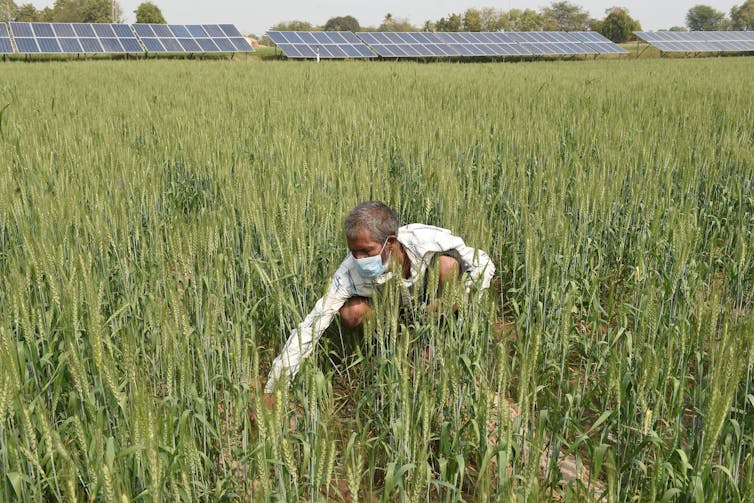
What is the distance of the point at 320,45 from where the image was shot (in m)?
21.1

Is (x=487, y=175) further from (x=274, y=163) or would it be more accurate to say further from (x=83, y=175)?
(x=83, y=175)

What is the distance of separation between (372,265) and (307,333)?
0.33 m

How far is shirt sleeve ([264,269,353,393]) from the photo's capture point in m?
1.84

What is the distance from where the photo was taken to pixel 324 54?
2003 cm

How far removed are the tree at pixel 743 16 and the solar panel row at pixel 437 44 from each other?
6980 cm

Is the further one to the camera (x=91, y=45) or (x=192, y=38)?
(x=192, y=38)

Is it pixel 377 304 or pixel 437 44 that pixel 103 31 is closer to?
pixel 437 44

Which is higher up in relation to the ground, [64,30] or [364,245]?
[64,30]

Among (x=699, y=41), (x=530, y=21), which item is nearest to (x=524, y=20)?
(x=530, y=21)

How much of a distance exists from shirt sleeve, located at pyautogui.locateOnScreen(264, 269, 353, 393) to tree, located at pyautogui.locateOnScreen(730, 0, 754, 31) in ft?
306

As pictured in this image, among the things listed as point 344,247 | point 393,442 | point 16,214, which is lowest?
point 393,442

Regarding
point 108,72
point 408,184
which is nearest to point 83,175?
Answer: point 408,184

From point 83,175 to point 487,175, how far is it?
229 cm

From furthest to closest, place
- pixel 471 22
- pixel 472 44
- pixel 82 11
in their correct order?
pixel 82 11 < pixel 471 22 < pixel 472 44
